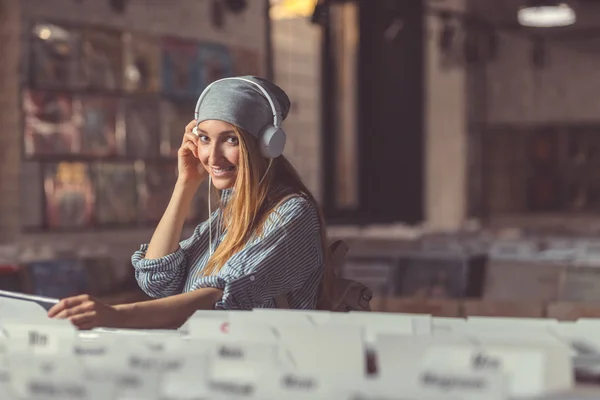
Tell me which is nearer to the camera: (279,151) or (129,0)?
(279,151)

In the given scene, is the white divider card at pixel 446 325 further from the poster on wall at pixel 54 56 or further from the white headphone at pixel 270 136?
the poster on wall at pixel 54 56

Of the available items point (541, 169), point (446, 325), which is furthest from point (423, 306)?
point (541, 169)

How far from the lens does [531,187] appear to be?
983 centimetres

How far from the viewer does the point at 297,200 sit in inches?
61.6

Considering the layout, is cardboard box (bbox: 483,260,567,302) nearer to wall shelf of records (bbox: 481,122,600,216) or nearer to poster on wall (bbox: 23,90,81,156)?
poster on wall (bbox: 23,90,81,156)

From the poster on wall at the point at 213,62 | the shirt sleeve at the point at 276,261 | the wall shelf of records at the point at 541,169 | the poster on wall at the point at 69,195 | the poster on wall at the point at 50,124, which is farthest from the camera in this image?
the wall shelf of records at the point at 541,169

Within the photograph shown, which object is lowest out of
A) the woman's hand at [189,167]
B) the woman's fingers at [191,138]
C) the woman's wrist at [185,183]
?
the woman's wrist at [185,183]

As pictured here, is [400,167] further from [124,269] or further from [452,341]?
[452,341]

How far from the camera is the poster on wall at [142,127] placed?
21.3 feet

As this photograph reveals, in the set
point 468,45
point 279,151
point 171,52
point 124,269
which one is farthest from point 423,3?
point 279,151

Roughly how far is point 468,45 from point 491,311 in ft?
18.9

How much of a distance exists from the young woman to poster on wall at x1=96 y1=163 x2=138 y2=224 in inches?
186

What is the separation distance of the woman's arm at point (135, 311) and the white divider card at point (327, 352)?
38 cm

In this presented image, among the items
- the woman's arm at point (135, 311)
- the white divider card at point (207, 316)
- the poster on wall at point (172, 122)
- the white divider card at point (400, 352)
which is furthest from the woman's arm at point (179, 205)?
the poster on wall at point (172, 122)
